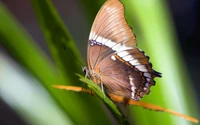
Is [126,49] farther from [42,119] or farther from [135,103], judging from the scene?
[42,119]

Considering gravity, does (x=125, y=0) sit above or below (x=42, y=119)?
above

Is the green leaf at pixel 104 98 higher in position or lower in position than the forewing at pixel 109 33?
lower

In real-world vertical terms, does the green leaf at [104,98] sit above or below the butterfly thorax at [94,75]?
below

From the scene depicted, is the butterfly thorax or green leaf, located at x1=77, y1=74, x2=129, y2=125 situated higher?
the butterfly thorax

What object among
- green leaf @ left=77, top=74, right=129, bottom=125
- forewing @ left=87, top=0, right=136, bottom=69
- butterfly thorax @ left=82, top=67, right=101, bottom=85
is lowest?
green leaf @ left=77, top=74, right=129, bottom=125

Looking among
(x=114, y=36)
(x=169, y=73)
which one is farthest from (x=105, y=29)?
(x=169, y=73)

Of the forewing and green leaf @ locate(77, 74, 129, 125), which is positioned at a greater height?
the forewing

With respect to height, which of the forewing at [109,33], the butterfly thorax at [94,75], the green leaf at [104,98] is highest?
the forewing at [109,33]

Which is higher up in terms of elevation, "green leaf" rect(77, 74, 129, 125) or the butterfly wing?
A: the butterfly wing
